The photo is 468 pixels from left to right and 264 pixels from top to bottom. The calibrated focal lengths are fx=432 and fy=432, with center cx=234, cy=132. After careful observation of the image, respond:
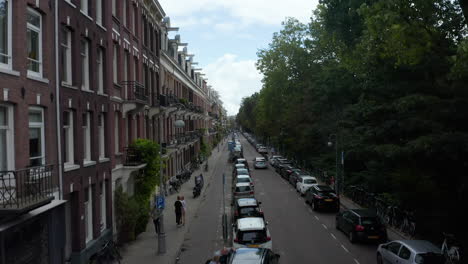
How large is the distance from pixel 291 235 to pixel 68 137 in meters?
11.2

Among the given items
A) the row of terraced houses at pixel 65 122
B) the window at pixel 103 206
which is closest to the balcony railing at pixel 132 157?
the row of terraced houses at pixel 65 122

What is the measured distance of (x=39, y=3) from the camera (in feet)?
40.3

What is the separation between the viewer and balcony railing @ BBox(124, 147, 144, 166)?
68.7 feet

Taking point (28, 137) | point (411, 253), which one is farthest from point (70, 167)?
point (411, 253)

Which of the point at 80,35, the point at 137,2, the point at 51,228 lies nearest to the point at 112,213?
the point at 51,228

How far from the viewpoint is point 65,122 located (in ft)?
47.6

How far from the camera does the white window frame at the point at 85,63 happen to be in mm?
16156

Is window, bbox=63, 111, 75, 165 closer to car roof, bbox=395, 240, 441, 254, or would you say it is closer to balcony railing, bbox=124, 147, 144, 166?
balcony railing, bbox=124, 147, 144, 166

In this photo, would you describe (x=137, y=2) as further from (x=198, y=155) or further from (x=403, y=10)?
(x=198, y=155)

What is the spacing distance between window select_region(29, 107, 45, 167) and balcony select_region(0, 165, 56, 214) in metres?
0.51

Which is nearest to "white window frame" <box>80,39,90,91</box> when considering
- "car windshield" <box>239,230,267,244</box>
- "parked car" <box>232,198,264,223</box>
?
"car windshield" <box>239,230,267,244</box>

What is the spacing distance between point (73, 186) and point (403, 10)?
1214 centimetres

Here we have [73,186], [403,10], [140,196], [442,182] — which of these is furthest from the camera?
[140,196]

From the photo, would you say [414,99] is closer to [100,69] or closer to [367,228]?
[367,228]
